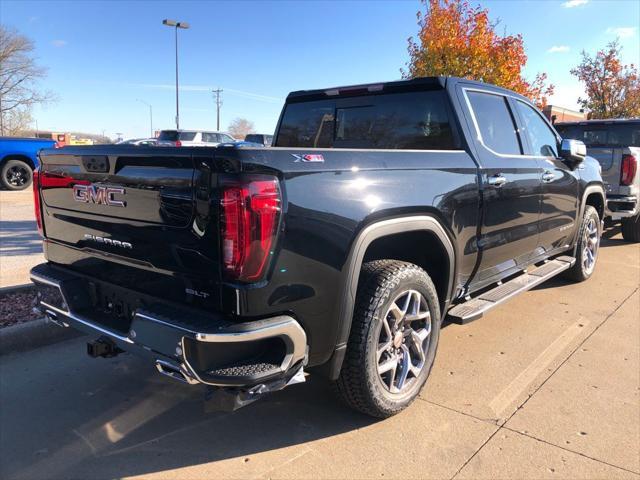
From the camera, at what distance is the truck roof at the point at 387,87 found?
372 centimetres

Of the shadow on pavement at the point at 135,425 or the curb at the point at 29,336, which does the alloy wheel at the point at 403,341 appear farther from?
the curb at the point at 29,336

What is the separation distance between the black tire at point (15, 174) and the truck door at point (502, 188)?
12908 mm

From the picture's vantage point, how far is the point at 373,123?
4066mm

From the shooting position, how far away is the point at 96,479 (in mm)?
2555

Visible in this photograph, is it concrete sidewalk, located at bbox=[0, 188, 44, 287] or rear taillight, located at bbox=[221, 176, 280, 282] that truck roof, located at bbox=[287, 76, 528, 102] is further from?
concrete sidewalk, located at bbox=[0, 188, 44, 287]

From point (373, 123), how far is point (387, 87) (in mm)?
292

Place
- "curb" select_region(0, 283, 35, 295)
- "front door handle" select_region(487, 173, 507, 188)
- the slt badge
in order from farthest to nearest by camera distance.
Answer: "curb" select_region(0, 283, 35, 295) → "front door handle" select_region(487, 173, 507, 188) → the slt badge

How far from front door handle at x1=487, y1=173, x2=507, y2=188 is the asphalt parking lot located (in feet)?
4.40

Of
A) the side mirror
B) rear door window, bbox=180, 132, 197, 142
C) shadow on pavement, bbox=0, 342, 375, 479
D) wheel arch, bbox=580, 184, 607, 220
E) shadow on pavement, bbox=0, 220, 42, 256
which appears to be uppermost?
rear door window, bbox=180, 132, 197, 142

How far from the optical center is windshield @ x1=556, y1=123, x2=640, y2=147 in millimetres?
8469

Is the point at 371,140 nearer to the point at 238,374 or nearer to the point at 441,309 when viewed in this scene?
the point at 441,309

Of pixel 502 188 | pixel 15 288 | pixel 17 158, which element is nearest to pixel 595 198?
pixel 502 188

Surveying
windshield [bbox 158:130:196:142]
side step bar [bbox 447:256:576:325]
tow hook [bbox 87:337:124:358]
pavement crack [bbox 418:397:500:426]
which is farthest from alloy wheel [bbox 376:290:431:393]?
windshield [bbox 158:130:196:142]

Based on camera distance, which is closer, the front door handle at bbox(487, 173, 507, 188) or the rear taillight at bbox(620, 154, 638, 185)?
the front door handle at bbox(487, 173, 507, 188)
